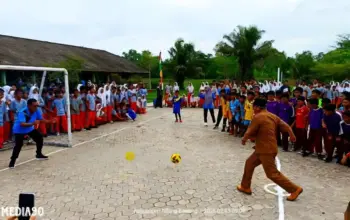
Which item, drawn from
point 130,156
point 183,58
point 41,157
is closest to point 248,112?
point 130,156

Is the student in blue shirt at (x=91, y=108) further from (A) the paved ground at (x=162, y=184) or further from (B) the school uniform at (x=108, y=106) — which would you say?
(A) the paved ground at (x=162, y=184)

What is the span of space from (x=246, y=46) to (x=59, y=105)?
71.6ft

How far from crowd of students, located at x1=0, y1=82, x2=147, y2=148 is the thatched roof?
6.92 m

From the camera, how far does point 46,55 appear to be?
862 inches

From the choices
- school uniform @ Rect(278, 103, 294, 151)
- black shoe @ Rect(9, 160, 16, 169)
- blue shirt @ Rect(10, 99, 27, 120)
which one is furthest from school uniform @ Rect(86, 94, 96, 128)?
school uniform @ Rect(278, 103, 294, 151)

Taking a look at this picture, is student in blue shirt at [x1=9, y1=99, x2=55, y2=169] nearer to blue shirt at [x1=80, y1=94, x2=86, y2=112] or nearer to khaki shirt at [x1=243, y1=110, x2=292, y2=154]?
blue shirt at [x1=80, y1=94, x2=86, y2=112]

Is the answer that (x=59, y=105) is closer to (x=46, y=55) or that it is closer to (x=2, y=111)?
(x=2, y=111)

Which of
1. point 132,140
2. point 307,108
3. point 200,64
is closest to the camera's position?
point 307,108

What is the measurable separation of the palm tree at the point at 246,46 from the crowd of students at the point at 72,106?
15.6m

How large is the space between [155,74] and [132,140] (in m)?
40.3

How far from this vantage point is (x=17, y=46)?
68.6 feet

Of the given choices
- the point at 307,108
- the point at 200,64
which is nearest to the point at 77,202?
the point at 307,108

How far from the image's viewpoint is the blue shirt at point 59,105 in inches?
433

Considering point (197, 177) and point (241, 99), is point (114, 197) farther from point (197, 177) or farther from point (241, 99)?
point (241, 99)
